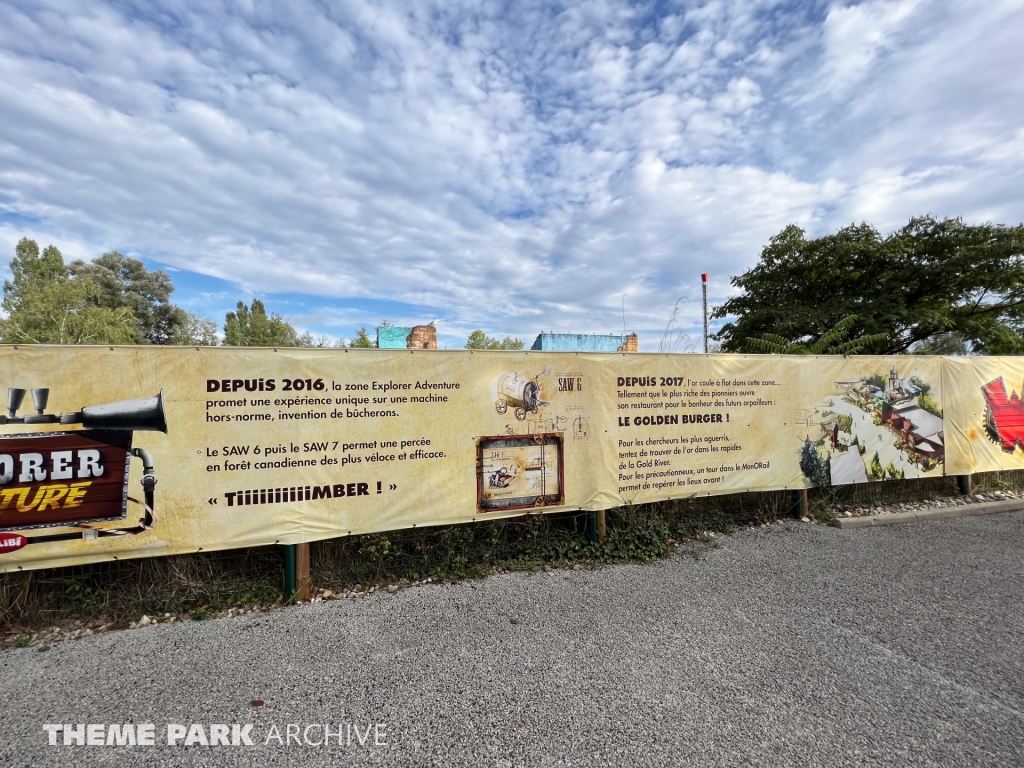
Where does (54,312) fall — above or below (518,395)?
above

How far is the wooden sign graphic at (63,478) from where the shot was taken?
9.64 feet

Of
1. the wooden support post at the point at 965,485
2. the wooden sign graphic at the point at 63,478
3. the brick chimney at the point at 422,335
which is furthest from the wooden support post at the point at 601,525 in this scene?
the brick chimney at the point at 422,335

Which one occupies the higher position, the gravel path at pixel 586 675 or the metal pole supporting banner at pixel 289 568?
the metal pole supporting banner at pixel 289 568

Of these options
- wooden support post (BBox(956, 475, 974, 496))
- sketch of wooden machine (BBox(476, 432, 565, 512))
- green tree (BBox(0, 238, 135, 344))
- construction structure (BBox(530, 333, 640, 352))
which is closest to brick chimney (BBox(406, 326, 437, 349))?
construction structure (BBox(530, 333, 640, 352))

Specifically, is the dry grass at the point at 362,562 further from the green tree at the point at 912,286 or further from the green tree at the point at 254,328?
the green tree at the point at 254,328

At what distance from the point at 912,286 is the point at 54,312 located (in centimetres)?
5280

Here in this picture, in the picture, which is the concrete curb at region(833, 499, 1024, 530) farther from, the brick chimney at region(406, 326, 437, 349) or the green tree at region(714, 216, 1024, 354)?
the brick chimney at region(406, 326, 437, 349)

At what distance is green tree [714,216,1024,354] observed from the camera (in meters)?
12.2

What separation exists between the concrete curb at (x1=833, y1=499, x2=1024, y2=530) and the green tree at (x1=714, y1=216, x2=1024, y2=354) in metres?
6.82

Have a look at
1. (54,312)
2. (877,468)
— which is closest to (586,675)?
(877,468)

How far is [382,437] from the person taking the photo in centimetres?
374

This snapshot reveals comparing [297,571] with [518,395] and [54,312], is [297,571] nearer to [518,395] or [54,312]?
[518,395]

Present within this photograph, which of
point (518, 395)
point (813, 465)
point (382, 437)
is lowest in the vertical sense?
point (813, 465)

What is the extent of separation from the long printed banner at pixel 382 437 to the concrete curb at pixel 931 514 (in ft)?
1.73
